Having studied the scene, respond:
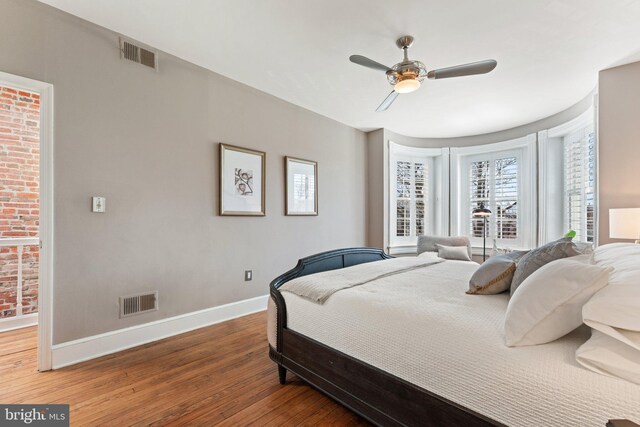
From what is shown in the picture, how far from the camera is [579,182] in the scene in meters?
3.89

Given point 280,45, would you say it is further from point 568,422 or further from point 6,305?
point 6,305

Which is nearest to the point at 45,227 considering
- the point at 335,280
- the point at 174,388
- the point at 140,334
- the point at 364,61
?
the point at 140,334

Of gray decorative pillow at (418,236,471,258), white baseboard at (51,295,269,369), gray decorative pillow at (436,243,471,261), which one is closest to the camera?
white baseboard at (51,295,269,369)

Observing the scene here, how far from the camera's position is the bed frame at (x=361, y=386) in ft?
3.74

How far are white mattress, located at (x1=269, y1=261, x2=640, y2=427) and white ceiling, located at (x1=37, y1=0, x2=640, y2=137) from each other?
2036 millimetres

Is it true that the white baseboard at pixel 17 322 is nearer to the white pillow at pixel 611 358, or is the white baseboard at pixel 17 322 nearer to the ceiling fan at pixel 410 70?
the ceiling fan at pixel 410 70

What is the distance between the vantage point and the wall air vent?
97.0 inches

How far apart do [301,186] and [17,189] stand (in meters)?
3.21

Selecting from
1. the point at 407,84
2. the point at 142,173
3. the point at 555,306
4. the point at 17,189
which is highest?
the point at 407,84

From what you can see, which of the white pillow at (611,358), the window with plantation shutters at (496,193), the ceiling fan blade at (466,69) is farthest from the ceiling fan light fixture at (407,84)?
the window with plantation shutters at (496,193)

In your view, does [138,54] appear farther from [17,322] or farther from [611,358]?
[611,358]

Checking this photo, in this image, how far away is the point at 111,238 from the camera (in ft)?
7.89

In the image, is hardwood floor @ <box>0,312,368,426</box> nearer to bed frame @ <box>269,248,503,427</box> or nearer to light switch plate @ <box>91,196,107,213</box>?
bed frame @ <box>269,248,503,427</box>

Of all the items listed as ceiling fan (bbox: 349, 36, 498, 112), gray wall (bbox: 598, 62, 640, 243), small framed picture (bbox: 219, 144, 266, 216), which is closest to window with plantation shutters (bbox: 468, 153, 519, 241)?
gray wall (bbox: 598, 62, 640, 243)
